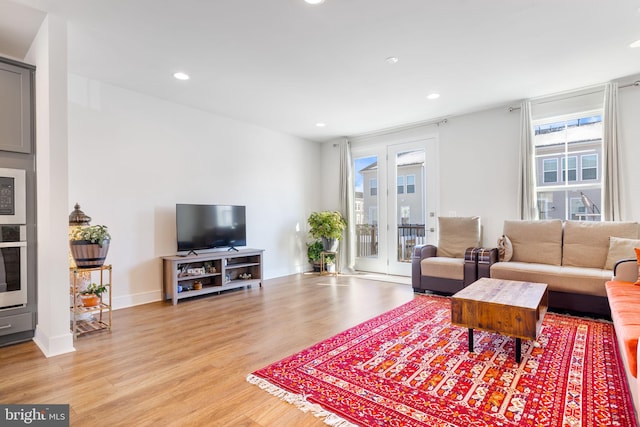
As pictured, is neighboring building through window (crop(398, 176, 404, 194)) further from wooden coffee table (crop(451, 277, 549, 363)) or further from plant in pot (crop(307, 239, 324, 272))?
wooden coffee table (crop(451, 277, 549, 363))

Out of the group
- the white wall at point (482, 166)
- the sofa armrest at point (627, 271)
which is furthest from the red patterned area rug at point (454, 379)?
the white wall at point (482, 166)

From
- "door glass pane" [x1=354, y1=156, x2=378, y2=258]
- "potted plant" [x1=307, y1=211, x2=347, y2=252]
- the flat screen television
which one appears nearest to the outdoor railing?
"door glass pane" [x1=354, y1=156, x2=378, y2=258]

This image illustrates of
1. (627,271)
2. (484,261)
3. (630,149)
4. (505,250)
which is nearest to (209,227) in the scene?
(484,261)

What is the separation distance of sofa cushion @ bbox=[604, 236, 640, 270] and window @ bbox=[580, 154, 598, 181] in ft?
3.20

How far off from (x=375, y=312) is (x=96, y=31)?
387 cm

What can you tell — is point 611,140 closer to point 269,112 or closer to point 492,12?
point 492,12

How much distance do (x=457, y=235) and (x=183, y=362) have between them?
4.01 meters

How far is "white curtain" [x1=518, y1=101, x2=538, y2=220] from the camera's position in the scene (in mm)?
4477

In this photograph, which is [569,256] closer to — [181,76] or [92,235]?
[181,76]

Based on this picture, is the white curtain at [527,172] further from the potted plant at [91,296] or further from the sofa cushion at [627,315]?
the potted plant at [91,296]

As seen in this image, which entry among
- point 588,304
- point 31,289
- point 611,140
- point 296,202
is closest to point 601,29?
point 611,140

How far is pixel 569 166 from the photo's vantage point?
14.4 feet

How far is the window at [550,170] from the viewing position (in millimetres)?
4477

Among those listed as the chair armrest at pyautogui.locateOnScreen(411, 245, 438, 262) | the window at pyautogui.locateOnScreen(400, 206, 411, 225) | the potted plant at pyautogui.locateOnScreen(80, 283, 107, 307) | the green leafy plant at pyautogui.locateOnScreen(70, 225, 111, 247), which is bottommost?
the potted plant at pyautogui.locateOnScreen(80, 283, 107, 307)
